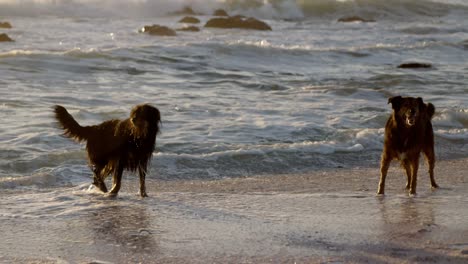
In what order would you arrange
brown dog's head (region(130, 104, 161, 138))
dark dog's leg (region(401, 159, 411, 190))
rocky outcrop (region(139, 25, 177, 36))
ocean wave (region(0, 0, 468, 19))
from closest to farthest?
brown dog's head (region(130, 104, 161, 138)), dark dog's leg (region(401, 159, 411, 190)), rocky outcrop (region(139, 25, 177, 36)), ocean wave (region(0, 0, 468, 19))

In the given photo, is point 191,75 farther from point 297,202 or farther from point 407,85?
point 297,202

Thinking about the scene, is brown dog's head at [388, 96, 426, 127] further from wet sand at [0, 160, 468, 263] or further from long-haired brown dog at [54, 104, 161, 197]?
long-haired brown dog at [54, 104, 161, 197]

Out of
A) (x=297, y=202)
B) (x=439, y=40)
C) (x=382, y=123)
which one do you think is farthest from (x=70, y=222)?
(x=439, y=40)

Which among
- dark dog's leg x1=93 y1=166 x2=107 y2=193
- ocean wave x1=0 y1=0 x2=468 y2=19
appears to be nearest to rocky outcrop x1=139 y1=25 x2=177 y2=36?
ocean wave x1=0 y1=0 x2=468 y2=19

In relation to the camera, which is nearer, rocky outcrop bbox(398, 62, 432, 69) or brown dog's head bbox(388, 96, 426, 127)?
brown dog's head bbox(388, 96, 426, 127)

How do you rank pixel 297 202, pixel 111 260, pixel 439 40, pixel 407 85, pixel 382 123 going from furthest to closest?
Answer: pixel 439 40 → pixel 407 85 → pixel 382 123 → pixel 297 202 → pixel 111 260

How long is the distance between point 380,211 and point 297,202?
759mm

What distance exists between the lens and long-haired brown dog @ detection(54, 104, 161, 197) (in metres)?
8.01

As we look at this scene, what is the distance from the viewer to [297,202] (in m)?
7.66

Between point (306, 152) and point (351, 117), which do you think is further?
point (351, 117)

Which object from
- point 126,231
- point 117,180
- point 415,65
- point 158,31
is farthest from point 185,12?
point 126,231

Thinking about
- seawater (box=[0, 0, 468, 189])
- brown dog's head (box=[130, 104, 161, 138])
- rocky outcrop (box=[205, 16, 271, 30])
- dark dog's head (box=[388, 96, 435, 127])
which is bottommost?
seawater (box=[0, 0, 468, 189])

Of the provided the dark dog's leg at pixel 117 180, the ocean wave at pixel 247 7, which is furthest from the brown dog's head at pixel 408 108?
the ocean wave at pixel 247 7

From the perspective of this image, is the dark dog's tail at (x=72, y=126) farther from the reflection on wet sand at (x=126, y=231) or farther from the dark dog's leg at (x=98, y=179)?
the reflection on wet sand at (x=126, y=231)
